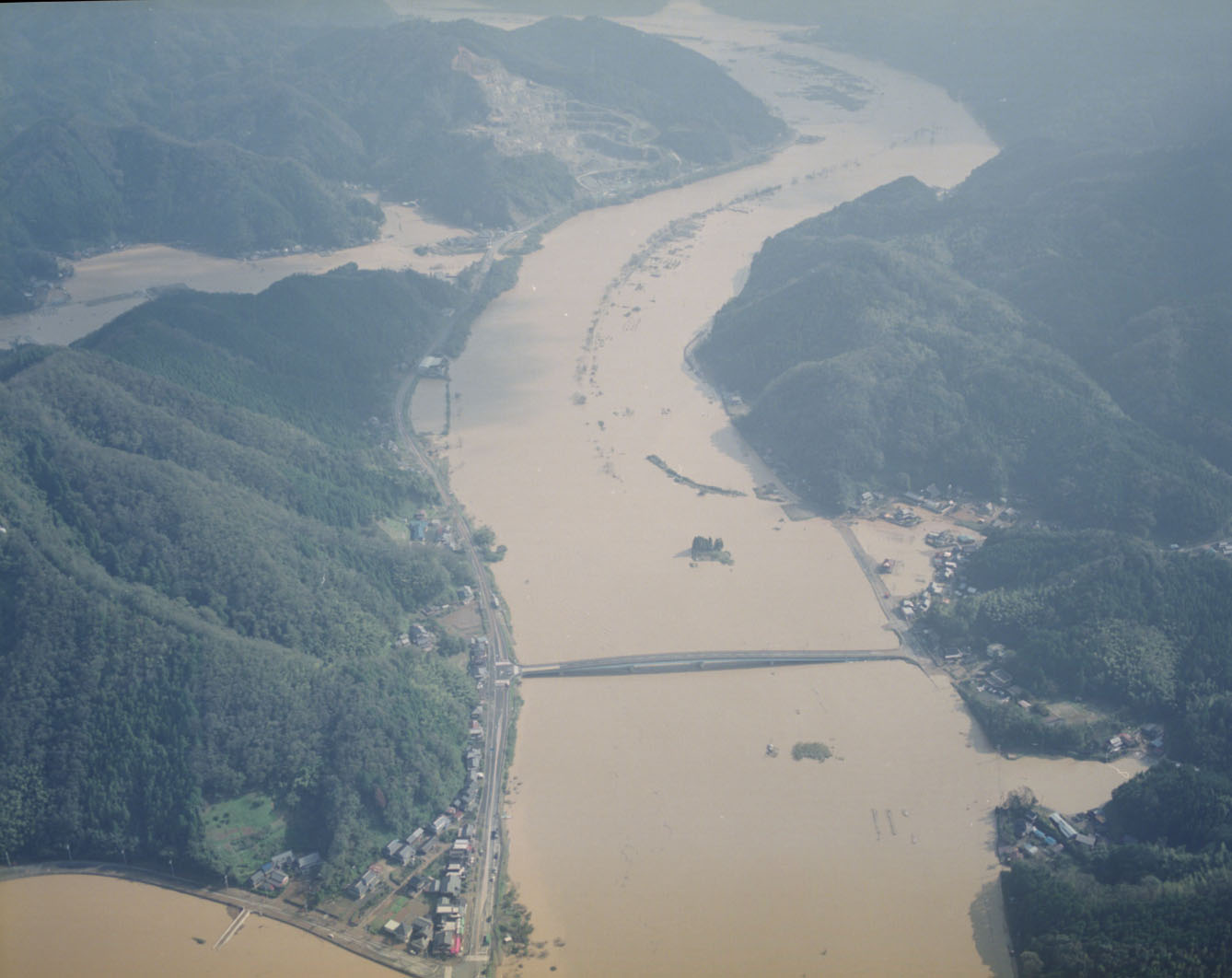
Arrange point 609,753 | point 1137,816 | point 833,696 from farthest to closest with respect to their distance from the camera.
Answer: point 833,696, point 609,753, point 1137,816

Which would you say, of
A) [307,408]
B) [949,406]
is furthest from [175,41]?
[949,406]

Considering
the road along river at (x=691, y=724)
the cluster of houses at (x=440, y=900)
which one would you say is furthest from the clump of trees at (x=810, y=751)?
the cluster of houses at (x=440, y=900)

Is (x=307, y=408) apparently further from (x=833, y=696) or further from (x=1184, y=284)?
(x=1184, y=284)

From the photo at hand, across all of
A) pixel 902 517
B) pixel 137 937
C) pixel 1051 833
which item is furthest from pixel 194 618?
pixel 902 517

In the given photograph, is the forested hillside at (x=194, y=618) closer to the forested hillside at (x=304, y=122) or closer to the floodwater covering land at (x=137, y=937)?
the floodwater covering land at (x=137, y=937)

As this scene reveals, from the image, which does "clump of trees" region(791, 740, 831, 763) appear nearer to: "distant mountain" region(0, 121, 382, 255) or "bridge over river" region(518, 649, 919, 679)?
"bridge over river" region(518, 649, 919, 679)

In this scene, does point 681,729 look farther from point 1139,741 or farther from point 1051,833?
point 1139,741
